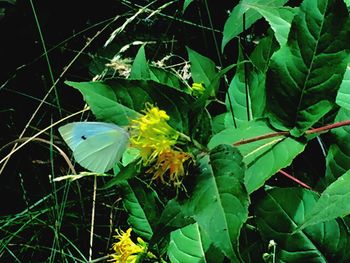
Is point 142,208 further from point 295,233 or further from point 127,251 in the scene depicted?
point 295,233

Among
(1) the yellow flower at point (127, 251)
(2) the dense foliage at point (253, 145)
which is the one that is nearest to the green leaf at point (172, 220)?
(2) the dense foliage at point (253, 145)

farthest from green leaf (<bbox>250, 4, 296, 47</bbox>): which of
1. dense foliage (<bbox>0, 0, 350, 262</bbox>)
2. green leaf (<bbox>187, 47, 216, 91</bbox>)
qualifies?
green leaf (<bbox>187, 47, 216, 91</bbox>)

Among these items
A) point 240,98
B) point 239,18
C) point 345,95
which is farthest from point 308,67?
point 239,18

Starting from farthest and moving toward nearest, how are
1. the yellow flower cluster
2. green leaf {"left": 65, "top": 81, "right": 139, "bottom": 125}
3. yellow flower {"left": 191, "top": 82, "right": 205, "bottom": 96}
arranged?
yellow flower {"left": 191, "top": 82, "right": 205, "bottom": 96}, green leaf {"left": 65, "top": 81, "right": 139, "bottom": 125}, the yellow flower cluster

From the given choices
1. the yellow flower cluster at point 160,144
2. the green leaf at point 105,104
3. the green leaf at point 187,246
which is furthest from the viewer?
the green leaf at point 187,246

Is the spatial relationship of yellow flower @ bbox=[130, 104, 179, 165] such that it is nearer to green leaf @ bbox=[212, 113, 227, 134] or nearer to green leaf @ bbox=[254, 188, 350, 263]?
green leaf @ bbox=[254, 188, 350, 263]

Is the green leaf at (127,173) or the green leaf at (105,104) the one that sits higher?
the green leaf at (105,104)

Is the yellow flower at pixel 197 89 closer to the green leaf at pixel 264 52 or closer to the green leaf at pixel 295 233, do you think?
the green leaf at pixel 264 52
